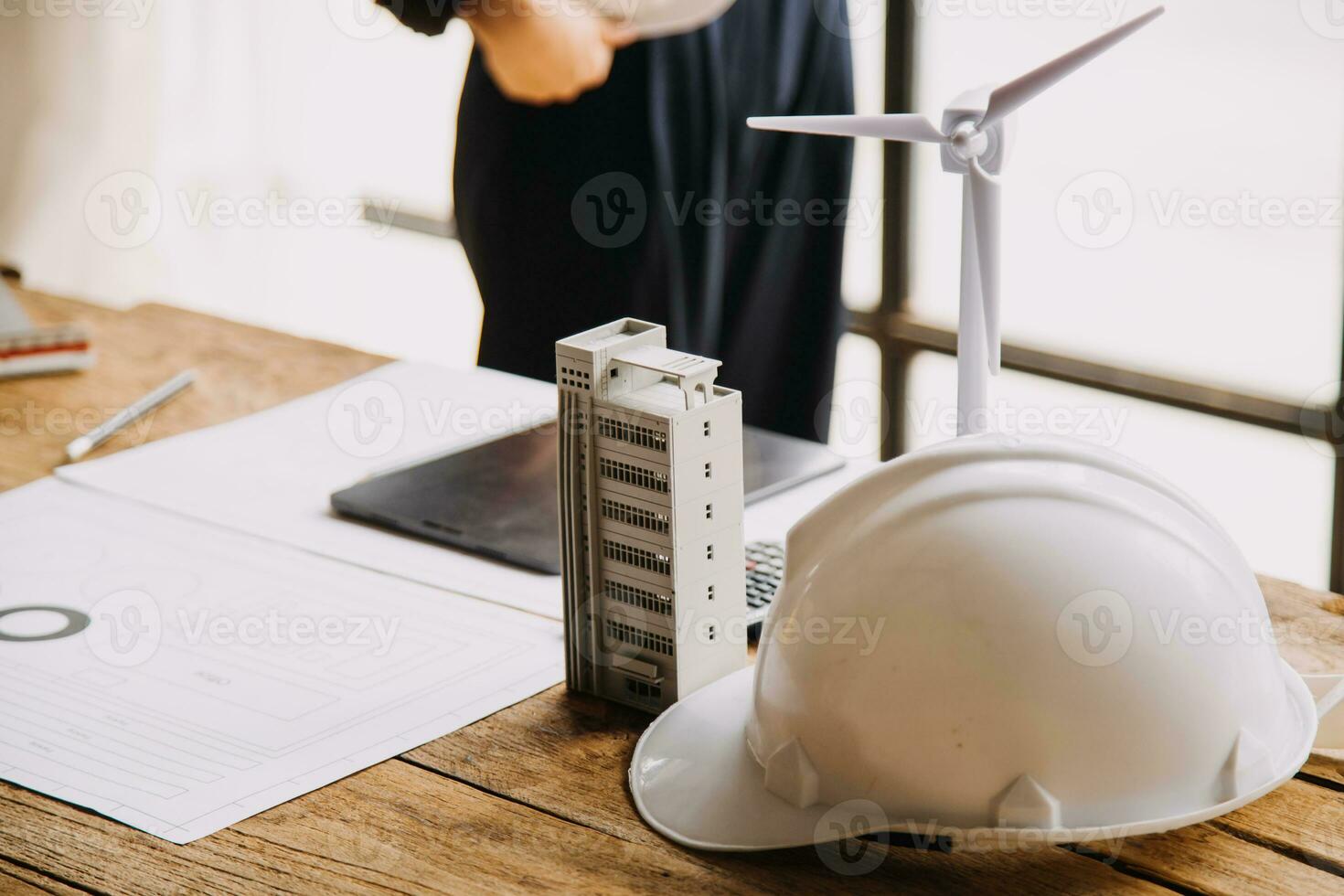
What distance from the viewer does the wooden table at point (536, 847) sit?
2.81 ft

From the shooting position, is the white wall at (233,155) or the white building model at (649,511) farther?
the white wall at (233,155)

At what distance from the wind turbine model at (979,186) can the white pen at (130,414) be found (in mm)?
916

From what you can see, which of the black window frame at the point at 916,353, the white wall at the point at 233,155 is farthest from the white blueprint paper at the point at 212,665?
the white wall at the point at 233,155

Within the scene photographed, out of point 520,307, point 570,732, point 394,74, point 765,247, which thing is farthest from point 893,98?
point 570,732

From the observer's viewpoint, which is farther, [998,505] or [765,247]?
[765,247]

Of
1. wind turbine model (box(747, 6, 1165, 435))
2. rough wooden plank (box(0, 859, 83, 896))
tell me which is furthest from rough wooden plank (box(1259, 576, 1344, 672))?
rough wooden plank (box(0, 859, 83, 896))

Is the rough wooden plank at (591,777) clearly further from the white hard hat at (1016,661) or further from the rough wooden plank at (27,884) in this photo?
the rough wooden plank at (27,884)

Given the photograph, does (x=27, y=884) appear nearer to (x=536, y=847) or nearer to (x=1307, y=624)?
(x=536, y=847)

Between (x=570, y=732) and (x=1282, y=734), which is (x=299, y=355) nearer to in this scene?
(x=570, y=732)

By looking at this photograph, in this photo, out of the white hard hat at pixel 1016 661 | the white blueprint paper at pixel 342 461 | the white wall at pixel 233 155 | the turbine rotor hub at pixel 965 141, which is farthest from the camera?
the white wall at pixel 233 155

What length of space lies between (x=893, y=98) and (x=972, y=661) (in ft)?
6.97

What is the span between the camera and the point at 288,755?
1008mm

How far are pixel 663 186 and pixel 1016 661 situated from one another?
51.2 inches

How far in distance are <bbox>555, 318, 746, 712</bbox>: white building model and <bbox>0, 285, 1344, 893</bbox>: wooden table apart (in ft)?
0.18
